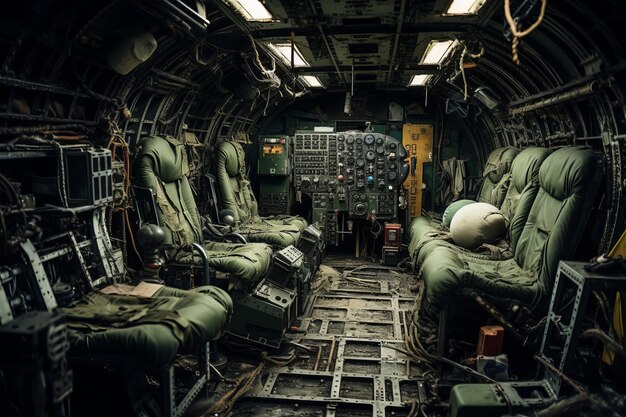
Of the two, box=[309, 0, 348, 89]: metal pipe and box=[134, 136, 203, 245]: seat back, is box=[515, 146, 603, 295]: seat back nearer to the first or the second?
box=[309, 0, 348, 89]: metal pipe

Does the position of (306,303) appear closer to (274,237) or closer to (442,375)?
(274,237)

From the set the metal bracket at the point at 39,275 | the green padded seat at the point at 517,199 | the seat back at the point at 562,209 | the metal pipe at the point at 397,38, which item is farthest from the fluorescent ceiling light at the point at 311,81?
the metal bracket at the point at 39,275

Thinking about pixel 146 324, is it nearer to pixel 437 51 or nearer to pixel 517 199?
pixel 517 199

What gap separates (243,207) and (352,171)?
8.30 feet

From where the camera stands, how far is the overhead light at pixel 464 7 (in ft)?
12.9

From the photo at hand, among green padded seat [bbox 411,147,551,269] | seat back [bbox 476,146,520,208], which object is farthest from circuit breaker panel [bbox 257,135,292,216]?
seat back [bbox 476,146,520,208]

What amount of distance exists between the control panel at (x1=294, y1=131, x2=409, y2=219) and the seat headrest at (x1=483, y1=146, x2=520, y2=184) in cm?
197

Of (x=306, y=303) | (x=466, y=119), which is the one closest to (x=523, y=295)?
(x=306, y=303)

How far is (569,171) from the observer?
436 cm

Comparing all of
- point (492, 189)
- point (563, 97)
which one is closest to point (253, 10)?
point (563, 97)

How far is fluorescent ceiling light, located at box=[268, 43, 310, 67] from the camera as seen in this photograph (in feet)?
18.5

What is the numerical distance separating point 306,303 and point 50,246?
12.8 feet

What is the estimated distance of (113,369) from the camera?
315cm

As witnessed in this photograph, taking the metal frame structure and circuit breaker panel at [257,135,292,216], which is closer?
the metal frame structure
